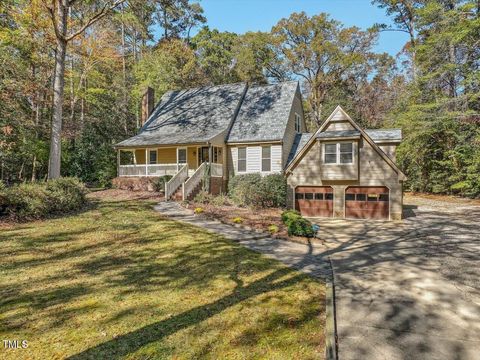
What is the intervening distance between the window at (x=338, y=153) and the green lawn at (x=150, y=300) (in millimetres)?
9709

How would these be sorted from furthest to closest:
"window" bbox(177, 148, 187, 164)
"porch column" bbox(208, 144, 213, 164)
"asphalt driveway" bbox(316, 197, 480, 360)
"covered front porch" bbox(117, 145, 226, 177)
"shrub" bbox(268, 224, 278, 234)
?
"window" bbox(177, 148, 187, 164)
"covered front porch" bbox(117, 145, 226, 177)
"porch column" bbox(208, 144, 213, 164)
"shrub" bbox(268, 224, 278, 234)
"asphalt driveway" bbox(316, 197, 480, 360)

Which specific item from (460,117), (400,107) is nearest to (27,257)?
(460,117)

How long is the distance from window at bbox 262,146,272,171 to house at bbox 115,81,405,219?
7cm

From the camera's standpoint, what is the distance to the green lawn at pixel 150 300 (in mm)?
4418

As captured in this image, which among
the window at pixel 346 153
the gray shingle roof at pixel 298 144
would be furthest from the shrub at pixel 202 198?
the window at pixel 346 153

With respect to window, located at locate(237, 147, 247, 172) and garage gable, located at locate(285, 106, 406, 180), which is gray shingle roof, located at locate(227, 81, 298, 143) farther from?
garage gable, located at locate(285, 106, 406, 180)

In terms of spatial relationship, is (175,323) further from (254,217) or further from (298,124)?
(298,124)

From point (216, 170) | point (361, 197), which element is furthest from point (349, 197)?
point (216, 170)

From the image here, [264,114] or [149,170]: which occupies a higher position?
[264,114]

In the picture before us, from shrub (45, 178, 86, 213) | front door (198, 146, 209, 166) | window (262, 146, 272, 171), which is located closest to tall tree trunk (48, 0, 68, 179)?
shrub (45, 178, 86, 213)

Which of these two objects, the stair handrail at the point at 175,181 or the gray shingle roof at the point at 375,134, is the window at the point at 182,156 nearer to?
the stair handrail at the point at 175,181

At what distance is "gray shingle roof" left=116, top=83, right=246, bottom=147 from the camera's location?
22.4 metres

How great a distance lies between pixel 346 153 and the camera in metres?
17.0

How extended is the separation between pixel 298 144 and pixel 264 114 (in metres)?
3.59
